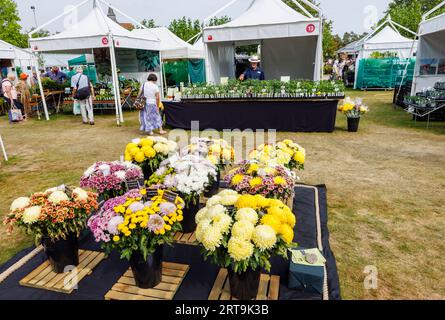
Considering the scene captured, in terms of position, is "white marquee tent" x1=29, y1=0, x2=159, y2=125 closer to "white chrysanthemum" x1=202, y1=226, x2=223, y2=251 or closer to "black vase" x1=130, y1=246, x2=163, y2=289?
"black vase" x1=130, y1=246, x2=163, y2=289

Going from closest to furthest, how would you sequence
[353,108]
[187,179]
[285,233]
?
[285,233], [187,179], [353,108]

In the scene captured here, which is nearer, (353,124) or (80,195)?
(80,195)

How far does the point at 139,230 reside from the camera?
2191 mm

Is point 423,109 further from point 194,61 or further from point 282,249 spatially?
point 194,61

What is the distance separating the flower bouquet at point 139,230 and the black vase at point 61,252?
0.47 m

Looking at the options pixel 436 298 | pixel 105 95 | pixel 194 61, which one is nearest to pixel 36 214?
pixel 436 298

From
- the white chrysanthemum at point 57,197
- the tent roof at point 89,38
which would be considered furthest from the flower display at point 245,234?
the tent roof at point 89,38

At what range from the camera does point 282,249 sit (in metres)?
2.09

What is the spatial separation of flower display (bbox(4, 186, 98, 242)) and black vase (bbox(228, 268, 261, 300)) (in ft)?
4.38

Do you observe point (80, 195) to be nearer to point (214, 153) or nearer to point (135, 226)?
point (135, 226)

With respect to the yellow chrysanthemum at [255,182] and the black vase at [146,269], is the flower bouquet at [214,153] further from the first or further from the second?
the black vase at [146,269]

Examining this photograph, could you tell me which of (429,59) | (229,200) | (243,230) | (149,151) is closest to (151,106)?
(149,151)

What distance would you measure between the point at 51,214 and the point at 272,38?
8.82 m

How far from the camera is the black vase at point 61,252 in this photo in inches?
100
